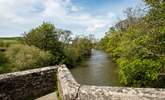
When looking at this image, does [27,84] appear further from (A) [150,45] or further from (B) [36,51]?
(B) [36,51]

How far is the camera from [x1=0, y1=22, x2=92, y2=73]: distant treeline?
2355 cm

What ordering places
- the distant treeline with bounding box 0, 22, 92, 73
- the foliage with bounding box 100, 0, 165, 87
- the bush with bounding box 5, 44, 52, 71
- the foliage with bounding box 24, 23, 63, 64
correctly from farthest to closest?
the foliage with bounding box 24, 23, 63, 64 < the distant treeline with bounding box 0, 22, 92, 73 < the bush with bounding box 5, 44, 52, 71 < the foliage with bounding box 100, 0, 165, 87

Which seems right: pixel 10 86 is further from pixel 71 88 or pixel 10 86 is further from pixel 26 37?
pixel 26 37

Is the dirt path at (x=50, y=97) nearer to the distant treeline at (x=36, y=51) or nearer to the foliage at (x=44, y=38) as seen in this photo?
the distant treeline at (x=36, y=51)

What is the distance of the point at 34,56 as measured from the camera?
25.2 m

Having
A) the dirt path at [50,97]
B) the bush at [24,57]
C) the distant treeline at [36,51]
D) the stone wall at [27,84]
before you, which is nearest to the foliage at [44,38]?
the distant treeline at [36,51]

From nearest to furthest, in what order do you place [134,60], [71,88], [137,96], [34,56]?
[137,96] → [71,88] → [134,60] → [34,56]

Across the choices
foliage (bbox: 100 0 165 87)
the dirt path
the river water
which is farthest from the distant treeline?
the dirt path

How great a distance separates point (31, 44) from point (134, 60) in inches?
691

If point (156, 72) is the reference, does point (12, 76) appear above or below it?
above

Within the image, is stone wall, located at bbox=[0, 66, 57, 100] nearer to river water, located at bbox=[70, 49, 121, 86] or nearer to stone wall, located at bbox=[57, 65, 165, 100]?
stone wall, located at bbox=[57, 65, 165, 100]

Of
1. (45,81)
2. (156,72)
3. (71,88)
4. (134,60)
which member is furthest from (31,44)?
(71,88)

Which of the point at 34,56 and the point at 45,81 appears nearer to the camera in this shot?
the point at 45,81

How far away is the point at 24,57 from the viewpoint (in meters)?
23.8
